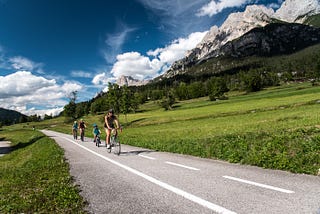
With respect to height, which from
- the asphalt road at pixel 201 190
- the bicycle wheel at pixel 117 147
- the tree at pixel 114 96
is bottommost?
the asphalt road at pixel 201 190

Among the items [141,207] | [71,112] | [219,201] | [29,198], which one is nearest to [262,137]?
[219,201]

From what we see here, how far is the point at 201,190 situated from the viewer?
681cm

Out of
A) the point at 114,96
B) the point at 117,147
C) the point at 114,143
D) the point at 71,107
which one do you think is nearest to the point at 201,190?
the point at 117,147

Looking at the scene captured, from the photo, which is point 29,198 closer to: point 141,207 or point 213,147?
point 141,207

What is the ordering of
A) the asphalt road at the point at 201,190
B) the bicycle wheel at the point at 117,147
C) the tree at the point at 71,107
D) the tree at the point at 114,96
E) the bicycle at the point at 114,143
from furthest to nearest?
the tree at the point at 71,107, the tree at the point at 114,96, the bicycle at the point at 114,143, the bicycle wheel at the point at 117,147, the asphalt road at the point at 201,190

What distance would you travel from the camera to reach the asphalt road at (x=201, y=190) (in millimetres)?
5453

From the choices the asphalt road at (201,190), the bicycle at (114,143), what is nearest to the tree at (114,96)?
the bicycle at (114,143)

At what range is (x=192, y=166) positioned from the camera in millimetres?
10500

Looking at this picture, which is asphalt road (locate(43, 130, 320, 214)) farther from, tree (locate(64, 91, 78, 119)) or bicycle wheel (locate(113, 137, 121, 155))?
tree (locate(64, 91, 78, 119))

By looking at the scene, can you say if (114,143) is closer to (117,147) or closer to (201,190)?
(117,147)

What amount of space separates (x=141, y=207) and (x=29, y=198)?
341cm

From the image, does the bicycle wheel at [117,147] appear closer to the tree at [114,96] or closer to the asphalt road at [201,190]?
the asphalt road at [201,190]

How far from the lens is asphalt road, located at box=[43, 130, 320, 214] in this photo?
17.9 feet

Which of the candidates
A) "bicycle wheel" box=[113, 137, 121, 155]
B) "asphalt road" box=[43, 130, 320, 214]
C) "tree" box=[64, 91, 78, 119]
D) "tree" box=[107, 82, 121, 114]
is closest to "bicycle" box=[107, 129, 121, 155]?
"bicycle wheel" box=[113, 137, 121, 155]
